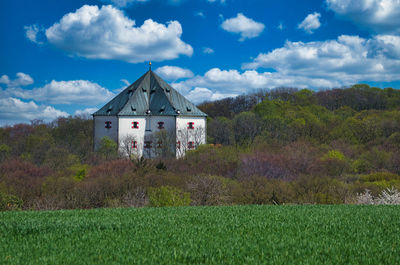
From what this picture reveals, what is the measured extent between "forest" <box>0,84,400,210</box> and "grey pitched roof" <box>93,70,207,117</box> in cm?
559

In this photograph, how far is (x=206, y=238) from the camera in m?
8.17

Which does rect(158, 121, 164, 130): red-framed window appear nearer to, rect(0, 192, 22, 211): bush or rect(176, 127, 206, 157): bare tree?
rect(176, 127, 206, 157): bare tree

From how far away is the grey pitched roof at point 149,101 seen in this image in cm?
5069

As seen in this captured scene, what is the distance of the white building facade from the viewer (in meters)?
48.8

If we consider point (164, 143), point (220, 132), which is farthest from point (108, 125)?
point (220, 132)

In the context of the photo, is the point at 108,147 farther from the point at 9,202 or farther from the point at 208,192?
the point at 208,192

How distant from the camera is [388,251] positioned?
23.5 ft

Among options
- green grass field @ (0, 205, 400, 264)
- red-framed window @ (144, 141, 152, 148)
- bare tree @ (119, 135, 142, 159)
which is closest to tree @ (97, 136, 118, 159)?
bare tree @ (119, 135, 142, 159)

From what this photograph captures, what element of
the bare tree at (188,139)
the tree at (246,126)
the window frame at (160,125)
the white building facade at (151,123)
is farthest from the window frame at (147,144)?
the tree at (246,126)

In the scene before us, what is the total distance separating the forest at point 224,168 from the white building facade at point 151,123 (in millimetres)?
3747

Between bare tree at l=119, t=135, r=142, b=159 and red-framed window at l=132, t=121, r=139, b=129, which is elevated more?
red-framed window at l=132, t=121, r=139, b=129

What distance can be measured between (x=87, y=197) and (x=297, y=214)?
35.6 feet

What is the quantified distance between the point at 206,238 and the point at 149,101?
4553 centimetres

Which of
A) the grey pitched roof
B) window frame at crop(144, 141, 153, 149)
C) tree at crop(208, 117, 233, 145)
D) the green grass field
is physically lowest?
the green grass field
